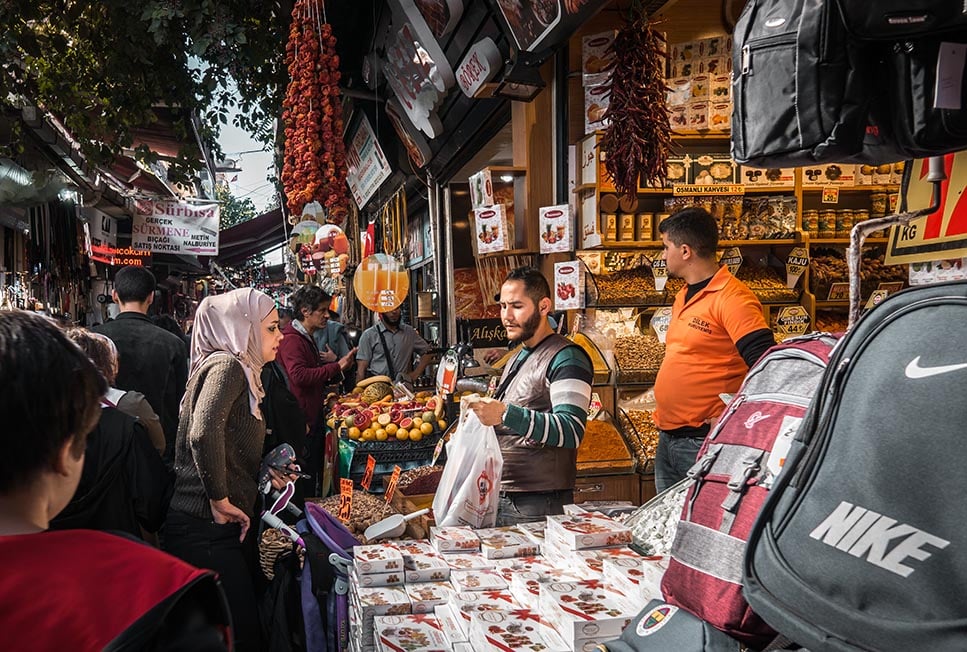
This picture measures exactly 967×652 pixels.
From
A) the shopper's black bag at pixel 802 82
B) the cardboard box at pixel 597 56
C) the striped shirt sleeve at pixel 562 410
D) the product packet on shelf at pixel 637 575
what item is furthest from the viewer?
the cardboard box at pixel 597 56

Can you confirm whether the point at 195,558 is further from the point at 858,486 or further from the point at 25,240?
the point at 25,240

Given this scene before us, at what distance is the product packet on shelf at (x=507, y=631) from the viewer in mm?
1809

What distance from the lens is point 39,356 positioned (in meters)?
1.10

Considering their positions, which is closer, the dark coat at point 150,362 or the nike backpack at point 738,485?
the nike backpack at point 738,485

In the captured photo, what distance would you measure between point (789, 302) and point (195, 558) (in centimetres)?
500

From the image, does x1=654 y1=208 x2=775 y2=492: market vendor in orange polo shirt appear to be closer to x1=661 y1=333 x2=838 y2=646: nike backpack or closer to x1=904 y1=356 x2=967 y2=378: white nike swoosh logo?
x1=661 y1=333 x2=838 y2=646: nike backpack

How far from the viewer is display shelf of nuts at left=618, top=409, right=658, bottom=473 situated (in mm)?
5008

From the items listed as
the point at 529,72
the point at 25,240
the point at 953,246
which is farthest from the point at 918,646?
the point at 25,240

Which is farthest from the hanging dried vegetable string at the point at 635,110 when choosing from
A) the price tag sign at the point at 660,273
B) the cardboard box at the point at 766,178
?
the cardboard box at the point at 766,178

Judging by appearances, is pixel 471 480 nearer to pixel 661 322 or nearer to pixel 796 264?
pixel 661 322

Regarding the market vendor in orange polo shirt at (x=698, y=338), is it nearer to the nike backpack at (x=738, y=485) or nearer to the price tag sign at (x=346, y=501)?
the price tag sign at (x=346, y=501)

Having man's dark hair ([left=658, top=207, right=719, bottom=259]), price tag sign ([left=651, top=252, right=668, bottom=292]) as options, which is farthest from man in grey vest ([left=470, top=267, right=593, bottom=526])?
price tag sign ([left=651, top=252, right=668, bottom=292])

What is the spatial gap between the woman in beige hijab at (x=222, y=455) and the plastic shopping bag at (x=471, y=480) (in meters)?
1.09

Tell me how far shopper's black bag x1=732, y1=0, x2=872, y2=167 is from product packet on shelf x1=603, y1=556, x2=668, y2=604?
3.44 feet
